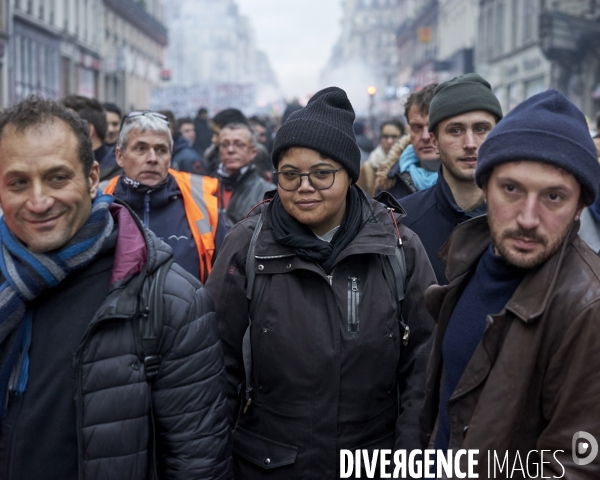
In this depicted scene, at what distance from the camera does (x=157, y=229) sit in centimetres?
476

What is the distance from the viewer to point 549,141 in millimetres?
2248

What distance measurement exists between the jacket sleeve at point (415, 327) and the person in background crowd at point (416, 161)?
5.99 feet

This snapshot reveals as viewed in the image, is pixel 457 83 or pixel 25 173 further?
pixel 457 83

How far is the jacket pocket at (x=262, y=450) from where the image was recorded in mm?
2939

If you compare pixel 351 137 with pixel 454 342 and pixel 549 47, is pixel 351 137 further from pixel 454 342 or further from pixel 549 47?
pixel 549 47

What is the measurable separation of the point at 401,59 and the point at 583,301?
8402 centimetres

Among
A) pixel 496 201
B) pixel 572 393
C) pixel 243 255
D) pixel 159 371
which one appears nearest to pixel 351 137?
pixel 243 255

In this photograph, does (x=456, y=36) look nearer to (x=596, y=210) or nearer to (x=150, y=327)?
(x=596, y=210)

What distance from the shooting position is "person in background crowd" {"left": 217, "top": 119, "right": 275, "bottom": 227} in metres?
6.67

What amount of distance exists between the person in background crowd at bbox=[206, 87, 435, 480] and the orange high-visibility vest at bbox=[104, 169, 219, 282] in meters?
1.56

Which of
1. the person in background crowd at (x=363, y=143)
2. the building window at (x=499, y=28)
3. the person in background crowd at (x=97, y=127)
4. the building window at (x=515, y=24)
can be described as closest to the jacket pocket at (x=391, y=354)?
the person in background crowd at (x=97, y=127)

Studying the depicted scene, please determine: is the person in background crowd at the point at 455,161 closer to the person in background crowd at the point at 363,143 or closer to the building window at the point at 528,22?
the person in background crowd at the point at 363,143

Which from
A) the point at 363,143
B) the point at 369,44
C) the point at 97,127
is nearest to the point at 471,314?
the point at 97,127

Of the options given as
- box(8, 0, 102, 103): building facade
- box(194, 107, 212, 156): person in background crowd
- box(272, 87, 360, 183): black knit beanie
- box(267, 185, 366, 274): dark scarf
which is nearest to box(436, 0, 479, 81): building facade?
box(8, 0, 102, 103): building facade
